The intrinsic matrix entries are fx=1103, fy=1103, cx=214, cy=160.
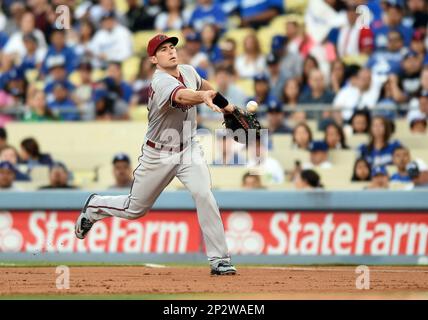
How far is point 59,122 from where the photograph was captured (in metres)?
15.3

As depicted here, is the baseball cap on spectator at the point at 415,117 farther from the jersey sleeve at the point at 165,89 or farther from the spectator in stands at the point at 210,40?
the jersey sleeve at the point at 165,89

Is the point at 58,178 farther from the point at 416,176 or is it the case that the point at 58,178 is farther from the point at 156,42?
the point at 156,42

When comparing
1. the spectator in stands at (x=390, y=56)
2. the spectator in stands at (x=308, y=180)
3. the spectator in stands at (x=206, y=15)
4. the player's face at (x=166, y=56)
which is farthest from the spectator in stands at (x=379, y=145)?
the player's face at (x=166, y=56)

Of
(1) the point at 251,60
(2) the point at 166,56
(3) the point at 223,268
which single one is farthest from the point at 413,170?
(2) the point at 166,56

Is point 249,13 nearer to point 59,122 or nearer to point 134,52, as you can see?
point 134,52

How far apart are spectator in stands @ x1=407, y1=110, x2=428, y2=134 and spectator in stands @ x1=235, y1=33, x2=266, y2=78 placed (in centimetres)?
250

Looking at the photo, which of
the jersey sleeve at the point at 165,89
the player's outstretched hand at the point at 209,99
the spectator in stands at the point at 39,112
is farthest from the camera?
the spectator in stands at the point at 39,112

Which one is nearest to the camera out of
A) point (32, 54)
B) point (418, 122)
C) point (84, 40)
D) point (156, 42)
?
point (156, 42)

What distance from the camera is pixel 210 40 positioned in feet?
53.0

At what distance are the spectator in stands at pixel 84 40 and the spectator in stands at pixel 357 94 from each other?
4.23 meters

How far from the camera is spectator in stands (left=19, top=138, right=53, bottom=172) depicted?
14.3 meters

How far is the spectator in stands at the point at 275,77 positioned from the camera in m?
A: 15.0

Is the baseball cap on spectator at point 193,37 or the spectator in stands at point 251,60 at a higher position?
the baseball cap on spectator at point 193,37

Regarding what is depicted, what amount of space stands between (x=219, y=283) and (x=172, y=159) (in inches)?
45.2
